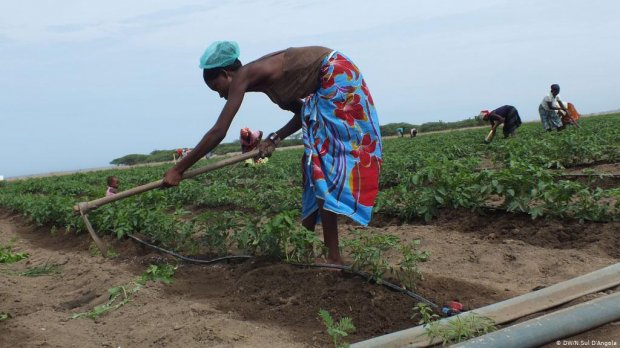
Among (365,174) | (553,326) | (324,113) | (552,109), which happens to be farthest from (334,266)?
(552,109)

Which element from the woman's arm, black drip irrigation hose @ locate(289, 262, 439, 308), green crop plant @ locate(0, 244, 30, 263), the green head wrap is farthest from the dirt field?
the woman's arm

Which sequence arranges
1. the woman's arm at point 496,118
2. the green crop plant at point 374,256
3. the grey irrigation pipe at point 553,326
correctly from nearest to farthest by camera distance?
1. the grey irrigation pipe at point 553,326
2. the green crop plant at point 374,256
3. the woman's arm at point 496,118

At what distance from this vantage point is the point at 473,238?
440 centimetres

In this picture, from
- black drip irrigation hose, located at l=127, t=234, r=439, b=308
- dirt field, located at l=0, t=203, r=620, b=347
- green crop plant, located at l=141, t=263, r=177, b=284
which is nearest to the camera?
dirt field, located at l=0, t=203, r=620, b=347

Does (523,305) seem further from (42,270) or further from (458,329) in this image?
(42,270)

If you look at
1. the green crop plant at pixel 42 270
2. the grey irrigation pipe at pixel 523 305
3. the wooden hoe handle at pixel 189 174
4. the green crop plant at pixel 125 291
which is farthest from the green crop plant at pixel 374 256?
the green crop plant at pixel 42 270

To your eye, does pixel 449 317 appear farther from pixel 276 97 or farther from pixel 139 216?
pixel 139 216

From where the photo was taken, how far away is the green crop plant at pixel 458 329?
227cm

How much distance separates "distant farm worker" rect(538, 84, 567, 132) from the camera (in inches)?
499

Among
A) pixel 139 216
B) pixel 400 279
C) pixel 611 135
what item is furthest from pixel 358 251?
pixel 611 135

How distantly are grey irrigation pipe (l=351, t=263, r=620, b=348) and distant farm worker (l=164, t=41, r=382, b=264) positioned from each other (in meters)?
1.06

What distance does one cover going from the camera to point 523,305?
2.50 meters

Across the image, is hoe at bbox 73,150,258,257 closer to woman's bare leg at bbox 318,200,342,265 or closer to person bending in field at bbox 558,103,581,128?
woman's bare leg at bbox 318,200,342,265

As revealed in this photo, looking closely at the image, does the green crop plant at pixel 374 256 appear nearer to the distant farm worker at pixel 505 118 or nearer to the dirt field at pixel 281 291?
the dirt field at pixel 281 291
